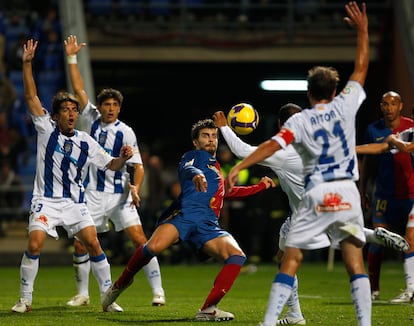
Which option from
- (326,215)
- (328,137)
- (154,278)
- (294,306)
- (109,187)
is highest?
(328,137)

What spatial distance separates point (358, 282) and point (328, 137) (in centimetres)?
110

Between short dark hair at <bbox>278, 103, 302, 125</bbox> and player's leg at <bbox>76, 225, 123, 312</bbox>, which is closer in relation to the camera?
short dark hair at <bbox>278, 103, 302, 125</bbox>

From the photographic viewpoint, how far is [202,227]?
9227mm

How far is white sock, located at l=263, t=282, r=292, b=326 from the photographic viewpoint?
7.22m

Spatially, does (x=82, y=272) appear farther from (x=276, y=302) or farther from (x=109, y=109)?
(x=276, y=302)

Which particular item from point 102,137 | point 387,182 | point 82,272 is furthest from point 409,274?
point 102,137

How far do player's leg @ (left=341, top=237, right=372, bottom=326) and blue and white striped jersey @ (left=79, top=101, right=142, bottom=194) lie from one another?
4139 mm

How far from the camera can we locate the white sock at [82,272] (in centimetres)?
1100

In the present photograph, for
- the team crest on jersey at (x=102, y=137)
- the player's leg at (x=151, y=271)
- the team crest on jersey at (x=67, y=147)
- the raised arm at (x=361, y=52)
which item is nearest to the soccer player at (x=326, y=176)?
the raised arm at (x=361, y=52)

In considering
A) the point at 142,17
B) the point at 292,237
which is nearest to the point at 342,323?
the point at 292,237

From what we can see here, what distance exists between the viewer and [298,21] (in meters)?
24.7

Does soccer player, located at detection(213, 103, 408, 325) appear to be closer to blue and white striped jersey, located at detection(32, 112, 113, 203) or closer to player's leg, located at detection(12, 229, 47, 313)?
blue and white striped jersey, located at detection(32, 112, 113, 203)

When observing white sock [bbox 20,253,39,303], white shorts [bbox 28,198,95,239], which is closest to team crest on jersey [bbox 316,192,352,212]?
white shorts [bbox 28,198,95,239]

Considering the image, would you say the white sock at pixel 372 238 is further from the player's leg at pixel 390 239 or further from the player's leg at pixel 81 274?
the player's leg at pixel 81 274
